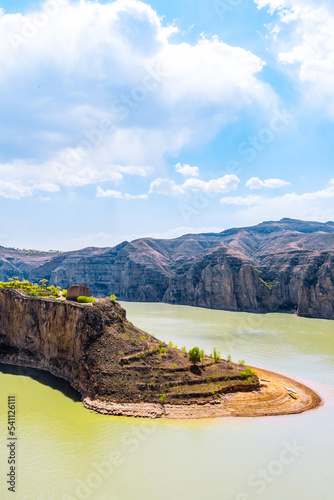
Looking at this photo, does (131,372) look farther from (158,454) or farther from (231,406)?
(231,406)

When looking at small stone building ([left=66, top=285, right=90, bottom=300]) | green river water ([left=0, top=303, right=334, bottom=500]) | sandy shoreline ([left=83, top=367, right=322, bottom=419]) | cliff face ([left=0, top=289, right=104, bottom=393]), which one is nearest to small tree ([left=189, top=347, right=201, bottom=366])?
sandy shoreline ([left=83, top=367, right=322, bottom=419])

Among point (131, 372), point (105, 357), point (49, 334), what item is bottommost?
point (131, 372)

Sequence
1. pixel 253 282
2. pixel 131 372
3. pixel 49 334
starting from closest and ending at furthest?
pixel 131 372 < pixel 49 334 < pixel 253 282

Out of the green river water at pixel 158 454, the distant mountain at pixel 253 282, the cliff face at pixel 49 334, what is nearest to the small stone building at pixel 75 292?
the cliff face at pixel 49 334

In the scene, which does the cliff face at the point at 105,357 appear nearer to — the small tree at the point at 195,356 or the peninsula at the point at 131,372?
the peninsula at the point at 131,372

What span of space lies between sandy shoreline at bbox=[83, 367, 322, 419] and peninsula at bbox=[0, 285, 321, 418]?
0.32 ft

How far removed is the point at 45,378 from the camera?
142ft

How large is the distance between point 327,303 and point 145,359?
91.0 meters

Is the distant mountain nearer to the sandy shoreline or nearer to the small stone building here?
the sandy shoreline

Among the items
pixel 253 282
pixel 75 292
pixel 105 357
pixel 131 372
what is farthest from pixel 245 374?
pixel 253 282

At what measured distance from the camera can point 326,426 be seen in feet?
106

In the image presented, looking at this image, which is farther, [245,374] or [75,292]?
[75,292]

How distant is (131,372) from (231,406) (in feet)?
37.2

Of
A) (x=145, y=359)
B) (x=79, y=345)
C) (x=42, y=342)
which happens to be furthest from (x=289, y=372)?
(x=42, y=342)
